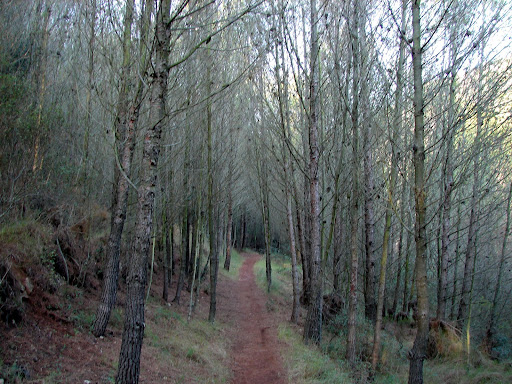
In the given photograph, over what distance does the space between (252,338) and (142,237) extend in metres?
7.16

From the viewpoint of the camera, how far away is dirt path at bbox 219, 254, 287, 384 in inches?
280

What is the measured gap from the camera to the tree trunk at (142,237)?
13.0 feet

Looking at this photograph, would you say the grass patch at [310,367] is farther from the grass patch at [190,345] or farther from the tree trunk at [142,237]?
the tree trunk at [142,237]

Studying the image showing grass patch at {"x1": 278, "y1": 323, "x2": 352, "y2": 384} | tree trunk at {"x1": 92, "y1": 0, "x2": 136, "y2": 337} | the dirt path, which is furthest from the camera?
the dirt path

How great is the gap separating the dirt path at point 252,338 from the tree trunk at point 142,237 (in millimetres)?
3313

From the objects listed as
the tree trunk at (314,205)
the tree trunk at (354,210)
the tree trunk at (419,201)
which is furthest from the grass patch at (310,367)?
the tree trunk at (419,201)

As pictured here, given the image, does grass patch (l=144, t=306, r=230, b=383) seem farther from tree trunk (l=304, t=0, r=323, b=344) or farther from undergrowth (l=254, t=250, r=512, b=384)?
tree trunk (l=304, t=0, r=323, b=344)

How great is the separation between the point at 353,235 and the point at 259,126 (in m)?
8.74

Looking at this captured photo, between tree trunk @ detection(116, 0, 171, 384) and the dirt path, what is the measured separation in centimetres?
331

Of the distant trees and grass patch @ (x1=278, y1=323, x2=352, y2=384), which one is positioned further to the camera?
grass patch @ (x1=278, y1=323, x2=352, y2=384)

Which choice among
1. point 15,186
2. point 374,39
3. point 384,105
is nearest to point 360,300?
point 384,105

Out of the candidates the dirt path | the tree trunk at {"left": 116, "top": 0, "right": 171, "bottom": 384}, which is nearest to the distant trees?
the tree trunk at {"left": 116, "top": 0, "right": 171, "bottom": 384}

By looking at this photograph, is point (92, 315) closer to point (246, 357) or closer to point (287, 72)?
point (246, 357)

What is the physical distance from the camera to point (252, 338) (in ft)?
33.4
